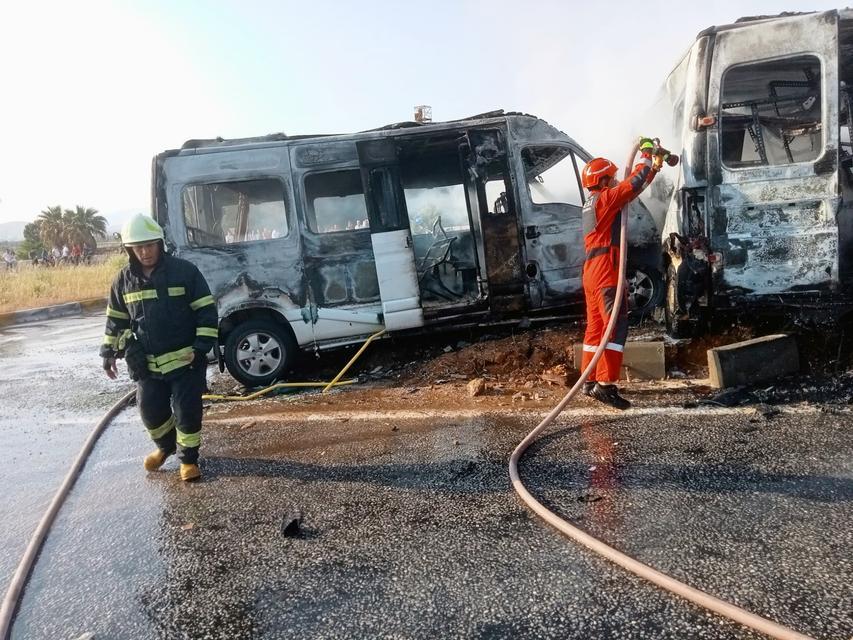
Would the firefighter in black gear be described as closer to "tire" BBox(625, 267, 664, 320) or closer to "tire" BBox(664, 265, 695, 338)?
"tire" BBox(664, 265, 695, 338)

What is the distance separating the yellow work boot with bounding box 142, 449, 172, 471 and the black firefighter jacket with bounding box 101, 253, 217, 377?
599 millimetres

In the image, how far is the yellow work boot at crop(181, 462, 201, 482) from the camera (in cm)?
368

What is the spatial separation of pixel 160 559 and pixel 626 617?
205 centimetres

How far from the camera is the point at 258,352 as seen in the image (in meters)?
5.93

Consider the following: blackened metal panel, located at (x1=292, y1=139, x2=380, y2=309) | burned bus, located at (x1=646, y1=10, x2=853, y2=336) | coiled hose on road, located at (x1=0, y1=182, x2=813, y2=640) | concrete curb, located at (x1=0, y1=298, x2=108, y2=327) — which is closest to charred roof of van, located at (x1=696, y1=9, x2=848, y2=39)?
burned bus, located at (x1=646, y1=10, x2=853, y2=336)

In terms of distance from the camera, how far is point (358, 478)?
3480mm

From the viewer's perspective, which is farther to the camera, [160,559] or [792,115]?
[792,115]

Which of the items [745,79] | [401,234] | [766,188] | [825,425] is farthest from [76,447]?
[745,79]

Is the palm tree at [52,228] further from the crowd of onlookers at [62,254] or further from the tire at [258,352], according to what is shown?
the tire at [258,352]

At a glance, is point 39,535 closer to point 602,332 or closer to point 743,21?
point 602,332

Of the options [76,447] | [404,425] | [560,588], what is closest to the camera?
[560,588]

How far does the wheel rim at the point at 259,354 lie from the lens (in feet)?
19.4

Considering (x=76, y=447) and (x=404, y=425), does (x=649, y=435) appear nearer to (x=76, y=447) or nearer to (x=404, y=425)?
(x=404, y=425)

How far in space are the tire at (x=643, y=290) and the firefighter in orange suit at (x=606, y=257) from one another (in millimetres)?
1603
